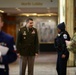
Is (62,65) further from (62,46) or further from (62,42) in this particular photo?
(62,42)

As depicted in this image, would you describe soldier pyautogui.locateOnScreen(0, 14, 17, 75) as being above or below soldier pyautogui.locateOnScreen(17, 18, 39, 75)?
above

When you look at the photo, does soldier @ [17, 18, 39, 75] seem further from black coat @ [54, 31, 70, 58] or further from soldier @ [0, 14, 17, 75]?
soldier @ [0, 14, 17, 75]

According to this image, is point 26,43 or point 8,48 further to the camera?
point 26,43

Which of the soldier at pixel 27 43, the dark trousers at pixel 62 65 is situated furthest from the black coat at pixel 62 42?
the soldier at pixel 27 43

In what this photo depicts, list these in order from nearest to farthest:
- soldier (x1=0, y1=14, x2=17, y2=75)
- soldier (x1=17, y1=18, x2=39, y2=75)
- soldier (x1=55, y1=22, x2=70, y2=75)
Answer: soldier (x1=0, y1=14, x2=17, y2=75) < soldier (x1=17, y1=18, x2=39, y2=75) < soldier (x1=55, y1=22, x2=70, y2=75)

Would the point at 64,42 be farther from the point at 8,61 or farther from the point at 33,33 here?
the point at 8,61

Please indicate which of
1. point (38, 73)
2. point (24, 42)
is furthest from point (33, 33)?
point (38, 73)

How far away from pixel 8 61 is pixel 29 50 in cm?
423

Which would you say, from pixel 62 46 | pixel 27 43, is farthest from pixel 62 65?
pixel 27 43

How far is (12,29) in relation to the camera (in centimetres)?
2823

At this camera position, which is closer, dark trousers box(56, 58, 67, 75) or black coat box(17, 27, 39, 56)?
black coat box(17, 27, 39, 56)

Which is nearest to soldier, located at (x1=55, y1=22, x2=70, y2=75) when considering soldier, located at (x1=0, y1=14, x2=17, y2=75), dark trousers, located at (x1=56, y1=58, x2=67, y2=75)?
dark trousers, located at (x1=56, y1=58, x2=67, y2=75)

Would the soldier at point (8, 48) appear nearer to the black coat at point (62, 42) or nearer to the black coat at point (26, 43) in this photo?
the black coat at point (26, 43)

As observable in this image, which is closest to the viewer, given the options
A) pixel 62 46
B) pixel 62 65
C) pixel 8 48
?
pixel 8 48
